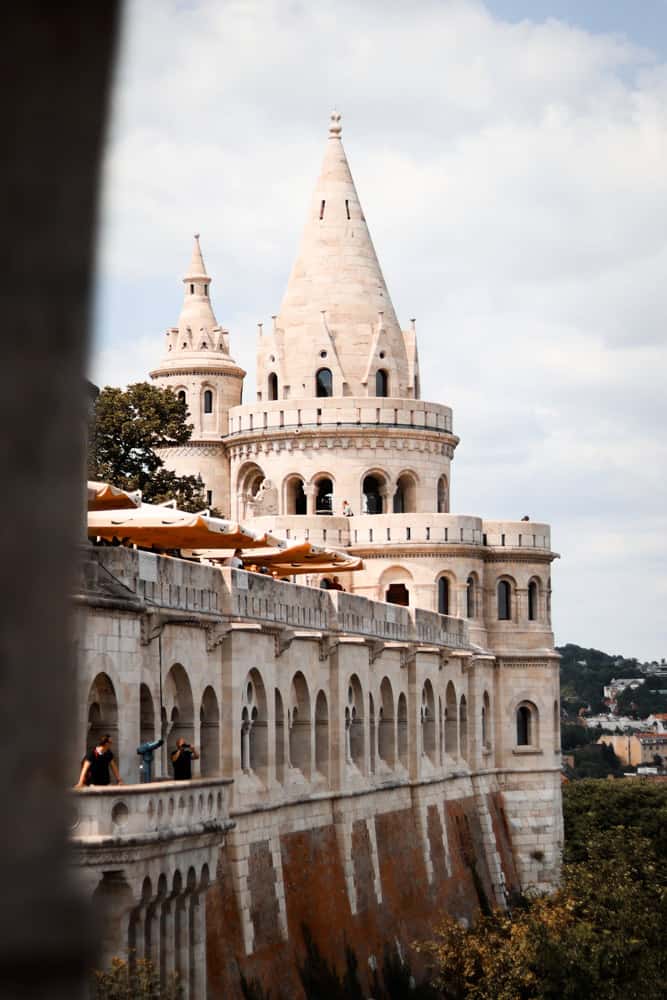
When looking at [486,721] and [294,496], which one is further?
[294,496]

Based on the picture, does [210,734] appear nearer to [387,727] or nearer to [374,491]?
[387,727]

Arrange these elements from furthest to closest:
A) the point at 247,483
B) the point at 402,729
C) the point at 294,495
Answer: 1. the point at 247,483
2. the point at 294,495
3. the point at 402,729

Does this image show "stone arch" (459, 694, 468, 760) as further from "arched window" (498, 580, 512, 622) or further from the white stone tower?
the white stone tower

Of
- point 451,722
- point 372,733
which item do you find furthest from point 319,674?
point 451,722

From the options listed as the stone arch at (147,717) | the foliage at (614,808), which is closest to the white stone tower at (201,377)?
the foliage at (614,808)

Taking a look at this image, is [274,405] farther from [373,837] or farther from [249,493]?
[373,837]

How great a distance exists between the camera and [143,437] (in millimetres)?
60844

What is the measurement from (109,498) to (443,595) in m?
33.5

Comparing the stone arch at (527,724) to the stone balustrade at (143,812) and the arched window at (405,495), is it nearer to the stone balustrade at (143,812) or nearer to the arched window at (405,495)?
the arched window at (405,495)

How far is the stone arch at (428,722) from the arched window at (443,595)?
381 inches

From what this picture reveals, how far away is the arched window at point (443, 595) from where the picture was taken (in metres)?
62.8

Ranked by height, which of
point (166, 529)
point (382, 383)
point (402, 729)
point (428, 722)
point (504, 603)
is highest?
point (382, 383)

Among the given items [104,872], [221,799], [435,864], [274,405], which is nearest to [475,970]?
[435,864]

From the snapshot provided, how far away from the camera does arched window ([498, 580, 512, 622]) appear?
65312 millimetres
